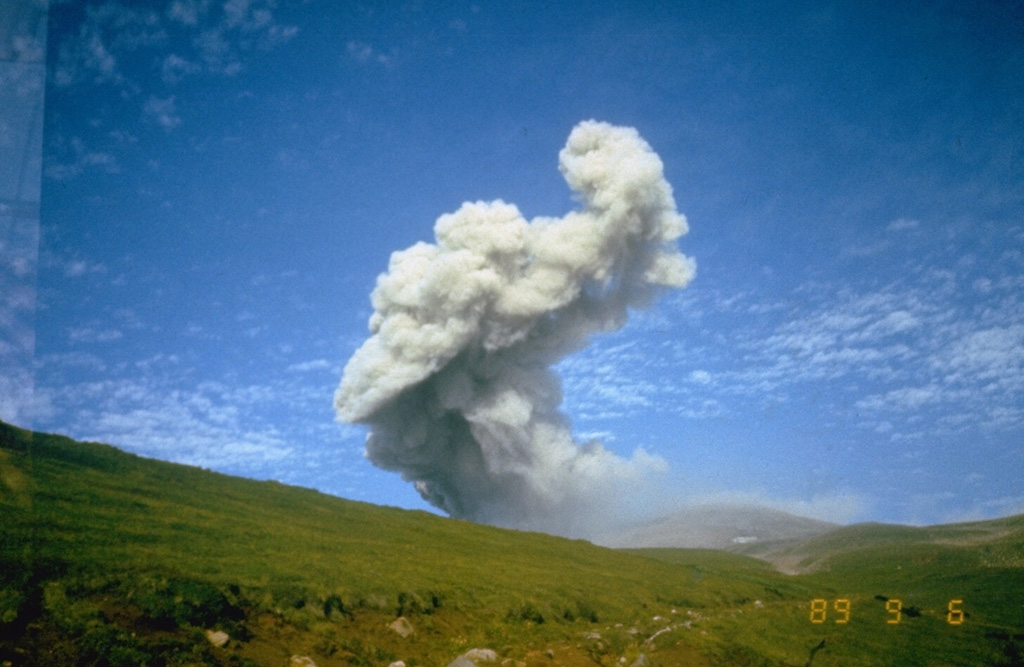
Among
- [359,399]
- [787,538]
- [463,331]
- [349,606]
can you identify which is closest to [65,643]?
[349,606]

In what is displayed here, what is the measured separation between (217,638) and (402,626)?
6.09 meters

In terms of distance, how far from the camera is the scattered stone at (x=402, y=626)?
16.6 m

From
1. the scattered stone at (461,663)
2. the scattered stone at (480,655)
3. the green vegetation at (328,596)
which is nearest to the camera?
the green vegetation at (328,596)

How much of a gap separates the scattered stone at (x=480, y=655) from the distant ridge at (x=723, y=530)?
127815 mm

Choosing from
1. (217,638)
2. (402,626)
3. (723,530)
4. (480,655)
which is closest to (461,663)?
(480,655)

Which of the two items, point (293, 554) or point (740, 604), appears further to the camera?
point (740, 604)

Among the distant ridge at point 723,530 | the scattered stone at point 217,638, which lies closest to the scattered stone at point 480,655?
the scattered stone at point 217,638

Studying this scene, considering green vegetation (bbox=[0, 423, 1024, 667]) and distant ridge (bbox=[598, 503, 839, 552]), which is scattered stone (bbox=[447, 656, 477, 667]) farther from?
distant ridge (bbox=[598, 503, 839, 552])

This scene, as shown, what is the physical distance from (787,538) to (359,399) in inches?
4471

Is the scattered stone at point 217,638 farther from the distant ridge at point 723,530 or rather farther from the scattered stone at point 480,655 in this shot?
the distant ridge at point 723,530

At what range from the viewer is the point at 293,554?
867 inches

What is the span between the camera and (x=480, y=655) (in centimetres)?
Result: 1509

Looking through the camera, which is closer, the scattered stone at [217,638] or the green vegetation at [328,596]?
the green vegetation at [328,596]

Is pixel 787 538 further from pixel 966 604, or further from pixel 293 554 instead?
pixel 293 554
